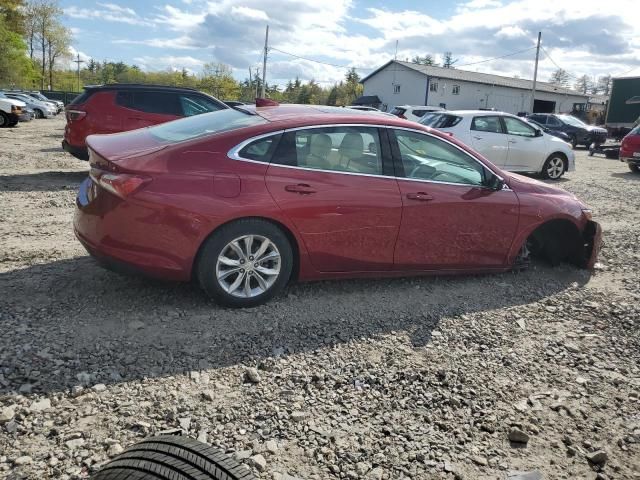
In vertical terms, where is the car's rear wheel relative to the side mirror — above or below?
above

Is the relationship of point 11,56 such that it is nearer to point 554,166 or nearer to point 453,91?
point 453,91

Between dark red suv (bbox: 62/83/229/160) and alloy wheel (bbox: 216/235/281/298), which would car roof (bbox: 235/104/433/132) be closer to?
alloy wheel (bbox: 216/235/281/298)

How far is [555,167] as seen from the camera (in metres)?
13.1

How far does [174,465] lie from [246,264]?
234 cm

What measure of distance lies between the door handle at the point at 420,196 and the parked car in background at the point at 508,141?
→ 793 centimetres

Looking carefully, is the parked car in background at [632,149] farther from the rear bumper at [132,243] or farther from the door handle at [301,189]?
the rear bumper at [132,243]

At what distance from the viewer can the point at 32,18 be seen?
64000mm

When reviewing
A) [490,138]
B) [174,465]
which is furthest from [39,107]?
[174,465]

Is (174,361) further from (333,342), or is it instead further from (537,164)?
(537,164)

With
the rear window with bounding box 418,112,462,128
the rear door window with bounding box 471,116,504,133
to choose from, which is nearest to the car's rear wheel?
the rear door window with bounding box 471,116,504,133

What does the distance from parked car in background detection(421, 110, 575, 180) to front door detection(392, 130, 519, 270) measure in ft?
24.5

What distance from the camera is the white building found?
50.5 meters

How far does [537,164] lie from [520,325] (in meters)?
9.55

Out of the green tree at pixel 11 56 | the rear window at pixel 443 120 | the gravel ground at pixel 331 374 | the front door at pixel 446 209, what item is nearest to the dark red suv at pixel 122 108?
the gravel ground at pixel 331 374
